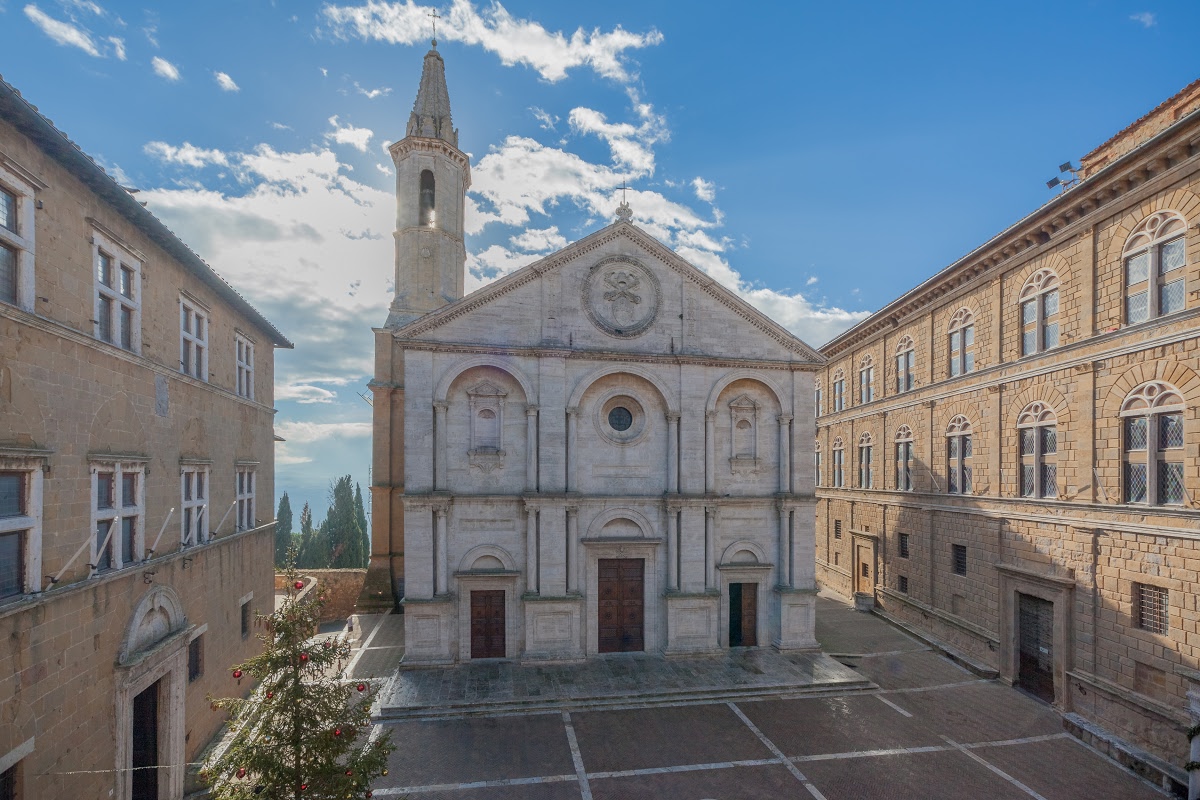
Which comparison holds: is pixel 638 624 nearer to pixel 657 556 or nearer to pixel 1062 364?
pixel 657 556

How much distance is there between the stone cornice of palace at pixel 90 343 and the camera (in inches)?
348

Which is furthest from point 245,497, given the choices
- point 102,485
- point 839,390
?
point 839,390

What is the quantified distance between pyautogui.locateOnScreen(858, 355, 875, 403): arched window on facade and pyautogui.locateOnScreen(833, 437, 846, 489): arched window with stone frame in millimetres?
3268

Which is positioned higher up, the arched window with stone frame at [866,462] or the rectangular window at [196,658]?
the arched window with stone frame at [866,462]

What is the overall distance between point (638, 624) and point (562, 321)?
39.1ft

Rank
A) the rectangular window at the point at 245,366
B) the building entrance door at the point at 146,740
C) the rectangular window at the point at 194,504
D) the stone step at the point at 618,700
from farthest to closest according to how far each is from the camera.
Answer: the rectangular window at the point at 245,366
the stone step at the point at 618,700
the rectangular window at the point at 194,504
the building entrance door at the point at 146,740

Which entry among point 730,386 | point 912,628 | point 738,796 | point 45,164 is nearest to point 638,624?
point 738,796

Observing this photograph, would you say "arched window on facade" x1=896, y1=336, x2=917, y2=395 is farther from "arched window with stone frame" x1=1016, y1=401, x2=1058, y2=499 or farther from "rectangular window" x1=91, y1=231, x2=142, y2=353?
"rectangular window" x1=91, y1=231, x2=142, y2=353

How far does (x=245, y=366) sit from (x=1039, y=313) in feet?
90.4

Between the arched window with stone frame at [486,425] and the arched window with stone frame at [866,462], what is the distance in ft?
65.2

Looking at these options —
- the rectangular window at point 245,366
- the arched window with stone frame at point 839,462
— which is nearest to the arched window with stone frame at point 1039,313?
the arched window with stone frame at point 839,462

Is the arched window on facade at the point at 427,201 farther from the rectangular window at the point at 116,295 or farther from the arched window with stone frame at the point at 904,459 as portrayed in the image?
the arched window with stone frame at the point at 904,459

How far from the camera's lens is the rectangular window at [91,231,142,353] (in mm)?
11258

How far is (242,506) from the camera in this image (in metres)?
18.5
